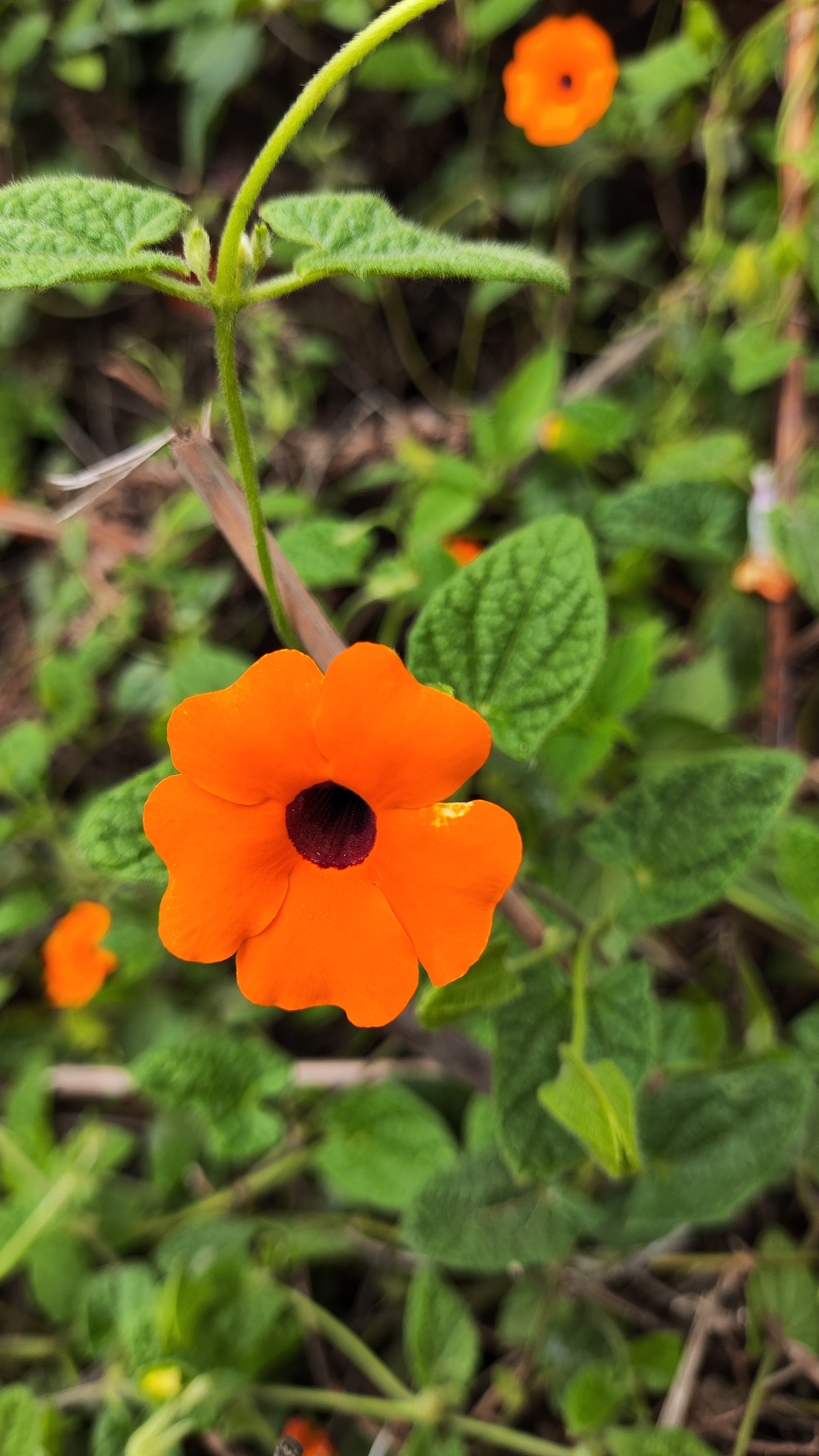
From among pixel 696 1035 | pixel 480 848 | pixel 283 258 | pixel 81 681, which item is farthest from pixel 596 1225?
pixel 283 258

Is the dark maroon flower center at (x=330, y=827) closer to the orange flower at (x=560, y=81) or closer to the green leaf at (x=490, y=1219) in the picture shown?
the green leaf at (x=490, y=1219)

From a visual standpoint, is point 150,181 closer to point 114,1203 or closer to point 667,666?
point 667,666

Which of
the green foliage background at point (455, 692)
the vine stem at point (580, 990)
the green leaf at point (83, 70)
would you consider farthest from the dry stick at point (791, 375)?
the green leaf at point (83, 70)

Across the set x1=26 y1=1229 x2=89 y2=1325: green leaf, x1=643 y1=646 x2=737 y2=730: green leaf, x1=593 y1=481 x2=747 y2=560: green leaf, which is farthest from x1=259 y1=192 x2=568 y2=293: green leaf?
x1=26 y1=1229 x2=89 y2=1325: green leaf

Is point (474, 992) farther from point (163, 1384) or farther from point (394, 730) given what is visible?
point (163, 1384)

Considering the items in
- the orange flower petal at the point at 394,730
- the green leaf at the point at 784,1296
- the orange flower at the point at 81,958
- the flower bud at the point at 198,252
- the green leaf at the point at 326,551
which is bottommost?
the green leaf at the point at 784,1296

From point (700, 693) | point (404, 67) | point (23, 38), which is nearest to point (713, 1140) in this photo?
point (700, 693)

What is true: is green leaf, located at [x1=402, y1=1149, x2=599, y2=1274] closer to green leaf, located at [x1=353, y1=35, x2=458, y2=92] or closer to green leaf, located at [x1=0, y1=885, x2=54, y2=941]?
green leaf, located at [x1=0, y1=885, x2=54, y2=941]
